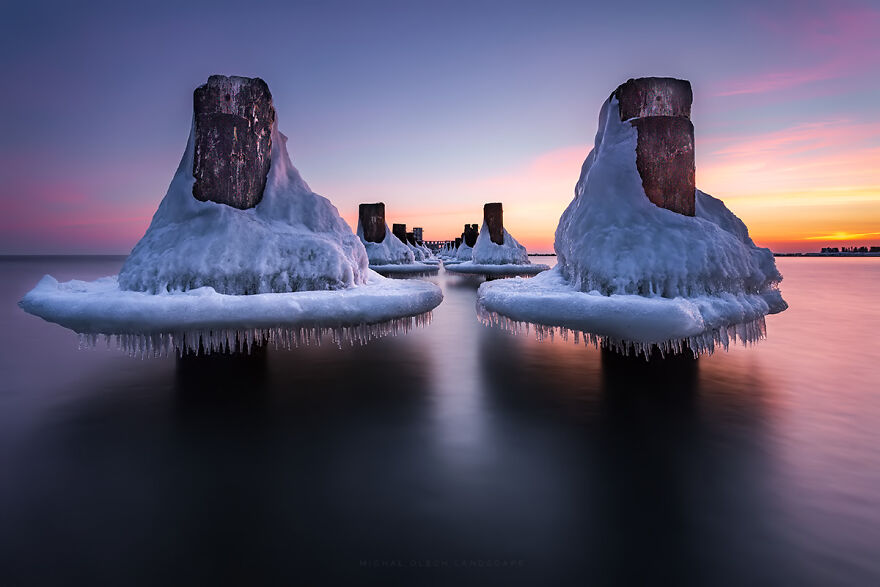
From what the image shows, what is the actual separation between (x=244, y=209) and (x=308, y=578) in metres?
3.15

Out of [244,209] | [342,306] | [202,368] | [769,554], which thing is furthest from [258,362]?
[769,554]

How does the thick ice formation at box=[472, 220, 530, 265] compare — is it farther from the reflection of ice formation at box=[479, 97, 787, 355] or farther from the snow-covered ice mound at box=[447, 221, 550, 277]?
the reflection of ice formation at box=[479, 97, 787, 355]

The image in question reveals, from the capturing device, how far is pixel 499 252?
17.0 m

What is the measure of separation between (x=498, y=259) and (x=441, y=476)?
1456 cm

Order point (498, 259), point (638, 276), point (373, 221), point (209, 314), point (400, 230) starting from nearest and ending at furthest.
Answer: point (209, 314), point (638, 276), point (373, 221), point (498, 259), point (400, 230)

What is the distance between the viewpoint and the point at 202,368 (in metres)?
4.98

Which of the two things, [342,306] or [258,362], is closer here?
[342,306]

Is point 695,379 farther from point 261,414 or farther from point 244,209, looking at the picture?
point 244,209

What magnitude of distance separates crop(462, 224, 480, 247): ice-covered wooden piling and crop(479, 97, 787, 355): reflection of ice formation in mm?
22918

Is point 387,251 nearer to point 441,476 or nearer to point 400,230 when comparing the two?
point 400,230

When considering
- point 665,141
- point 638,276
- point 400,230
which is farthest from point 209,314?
point 400,230

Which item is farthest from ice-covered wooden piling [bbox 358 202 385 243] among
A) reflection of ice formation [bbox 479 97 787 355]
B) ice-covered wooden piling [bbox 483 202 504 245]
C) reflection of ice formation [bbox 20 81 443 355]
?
reflection of ice formation [bbox 479 97 787 355]

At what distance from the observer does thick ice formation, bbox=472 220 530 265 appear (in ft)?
55.3

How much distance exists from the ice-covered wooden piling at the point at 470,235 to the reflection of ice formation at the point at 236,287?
23.2 metres
